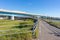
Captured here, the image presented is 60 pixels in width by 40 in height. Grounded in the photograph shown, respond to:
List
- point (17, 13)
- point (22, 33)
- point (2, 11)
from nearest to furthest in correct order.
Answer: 1. point (2, 11)
2. point (17, 13)
3. point (22, 33)

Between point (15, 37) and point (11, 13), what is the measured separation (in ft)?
8.97

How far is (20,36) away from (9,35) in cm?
74

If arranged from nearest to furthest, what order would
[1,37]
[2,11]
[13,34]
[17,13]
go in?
[2,11] → [17,13] → [1,37] → [13,34]

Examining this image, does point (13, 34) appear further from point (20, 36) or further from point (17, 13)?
point (17, 13)

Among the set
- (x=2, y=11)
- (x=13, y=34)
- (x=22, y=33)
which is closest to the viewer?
(x=2, y=11)

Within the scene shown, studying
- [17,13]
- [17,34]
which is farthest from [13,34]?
[17,13]

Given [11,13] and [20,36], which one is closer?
[11,13]

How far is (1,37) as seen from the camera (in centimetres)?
501

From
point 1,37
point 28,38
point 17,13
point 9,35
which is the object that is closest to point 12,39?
point 9,35

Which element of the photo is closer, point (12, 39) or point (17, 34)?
point (12, 39)

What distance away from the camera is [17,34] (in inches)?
240

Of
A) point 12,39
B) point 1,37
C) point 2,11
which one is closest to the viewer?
point 2,11

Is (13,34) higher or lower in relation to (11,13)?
lower

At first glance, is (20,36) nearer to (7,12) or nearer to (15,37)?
(15,37)
